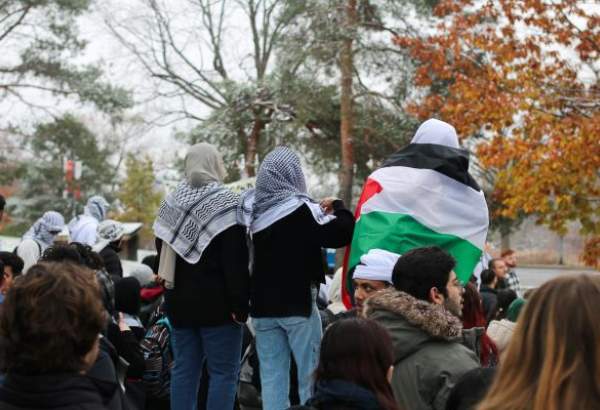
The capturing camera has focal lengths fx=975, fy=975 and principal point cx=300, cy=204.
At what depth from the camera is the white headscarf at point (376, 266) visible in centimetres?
541

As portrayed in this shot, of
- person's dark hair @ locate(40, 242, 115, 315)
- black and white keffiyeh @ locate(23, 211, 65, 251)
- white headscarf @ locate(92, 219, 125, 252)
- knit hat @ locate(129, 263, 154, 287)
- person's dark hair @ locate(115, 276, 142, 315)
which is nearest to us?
person's dark hair @ locate(40, 242, 115, 315)

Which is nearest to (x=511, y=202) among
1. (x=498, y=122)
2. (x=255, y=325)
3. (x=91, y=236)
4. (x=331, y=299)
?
(x=498, y=122)

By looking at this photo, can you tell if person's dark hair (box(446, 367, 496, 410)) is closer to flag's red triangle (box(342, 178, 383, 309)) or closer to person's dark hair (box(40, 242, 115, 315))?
person's dark hair (box(40, 242, 115, 315))

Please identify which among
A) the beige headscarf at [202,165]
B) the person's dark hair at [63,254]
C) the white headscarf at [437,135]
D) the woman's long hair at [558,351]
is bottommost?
the woman's long hair at [558,351]

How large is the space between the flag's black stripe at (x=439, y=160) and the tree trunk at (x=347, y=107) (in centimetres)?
1654

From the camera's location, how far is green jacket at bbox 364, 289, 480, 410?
378cm

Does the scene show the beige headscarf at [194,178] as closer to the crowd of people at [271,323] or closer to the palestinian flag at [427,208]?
the crowd of people at [271,323]

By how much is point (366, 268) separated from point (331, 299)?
168 centimetres

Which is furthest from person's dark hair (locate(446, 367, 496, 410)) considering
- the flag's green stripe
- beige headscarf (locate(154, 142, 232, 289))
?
beige headscarf (locate(154, 142, 232, 289))

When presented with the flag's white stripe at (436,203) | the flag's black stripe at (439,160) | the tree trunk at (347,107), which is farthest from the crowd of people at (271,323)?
the tree trunk at (347,107)

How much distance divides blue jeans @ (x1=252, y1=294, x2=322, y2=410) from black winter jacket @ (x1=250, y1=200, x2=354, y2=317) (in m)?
0.07

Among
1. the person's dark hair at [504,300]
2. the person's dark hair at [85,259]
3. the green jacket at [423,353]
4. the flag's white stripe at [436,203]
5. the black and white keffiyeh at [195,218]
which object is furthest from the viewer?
the person's dark hair at [504,300]

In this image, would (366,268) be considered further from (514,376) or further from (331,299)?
(514,376)

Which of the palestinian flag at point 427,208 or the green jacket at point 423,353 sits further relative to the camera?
the palestinian flag at point 427,208
